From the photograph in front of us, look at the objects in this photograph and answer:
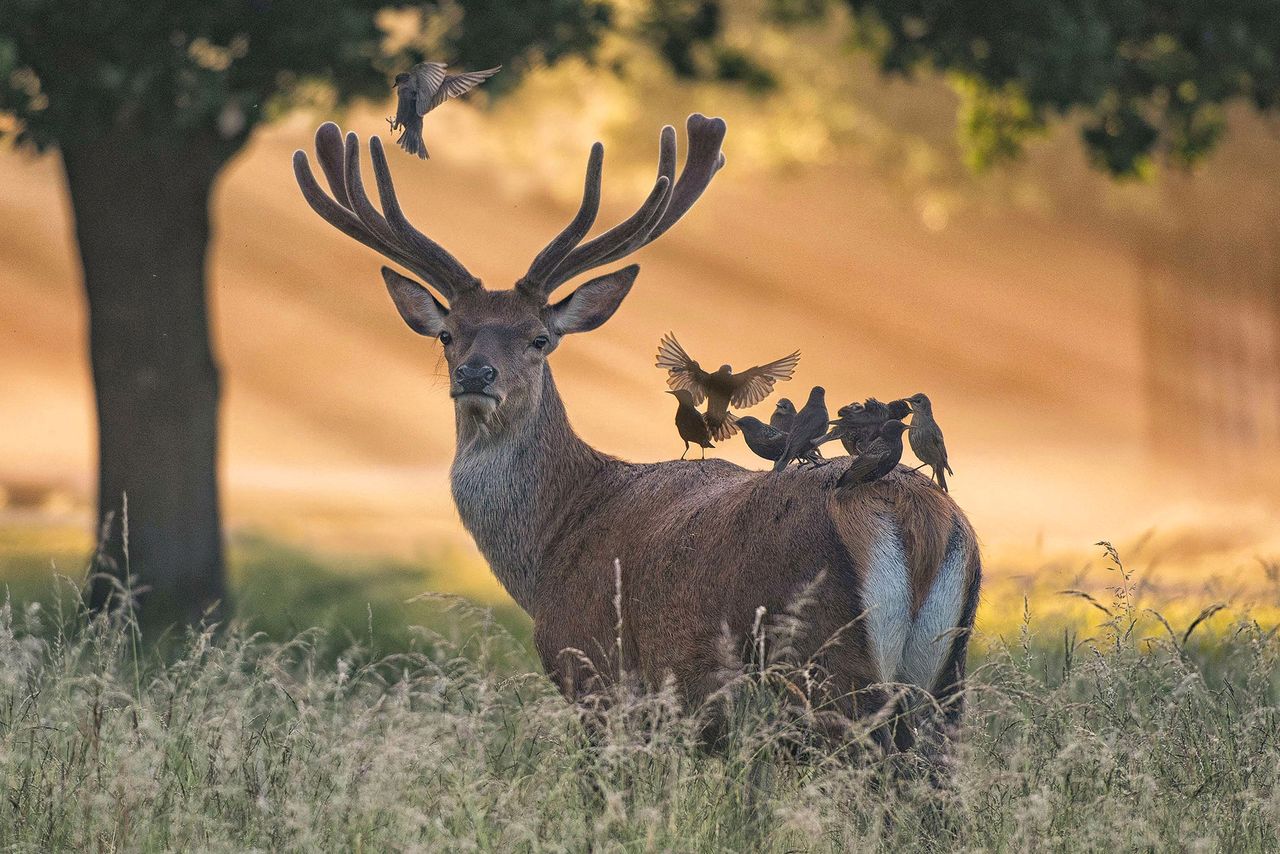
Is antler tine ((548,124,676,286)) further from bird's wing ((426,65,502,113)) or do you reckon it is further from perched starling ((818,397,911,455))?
perched starling ((818,397,911,455))

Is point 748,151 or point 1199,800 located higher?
point 748,151

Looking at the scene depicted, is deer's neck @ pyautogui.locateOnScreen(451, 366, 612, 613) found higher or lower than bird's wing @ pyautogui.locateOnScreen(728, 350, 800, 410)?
lower

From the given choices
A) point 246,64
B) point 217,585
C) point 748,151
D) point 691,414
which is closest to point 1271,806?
point 691,414

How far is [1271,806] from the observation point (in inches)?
165

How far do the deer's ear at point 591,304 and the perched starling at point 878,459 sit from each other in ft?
6.27

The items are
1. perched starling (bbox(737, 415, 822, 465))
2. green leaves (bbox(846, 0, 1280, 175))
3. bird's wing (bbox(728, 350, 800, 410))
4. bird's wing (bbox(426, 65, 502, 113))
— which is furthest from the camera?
green leaves (bbox(846, 0, 1280, 175))

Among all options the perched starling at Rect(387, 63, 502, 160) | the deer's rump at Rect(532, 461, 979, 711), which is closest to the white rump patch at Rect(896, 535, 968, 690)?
the deer's rump at Rect(532, 461, 979, 711)

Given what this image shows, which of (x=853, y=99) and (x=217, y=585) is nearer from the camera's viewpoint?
(x=217, y=585)

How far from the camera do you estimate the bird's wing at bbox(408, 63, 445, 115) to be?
6.97 m

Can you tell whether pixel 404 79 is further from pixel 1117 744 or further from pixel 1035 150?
pixel 1035 150

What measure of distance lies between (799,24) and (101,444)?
19.1ft

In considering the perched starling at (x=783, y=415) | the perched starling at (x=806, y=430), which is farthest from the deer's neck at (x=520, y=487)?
the perched starling at (x=806, y=430)

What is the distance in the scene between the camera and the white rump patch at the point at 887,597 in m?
4.58

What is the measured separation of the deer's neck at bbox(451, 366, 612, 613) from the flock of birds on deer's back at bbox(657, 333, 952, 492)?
1.48ft
